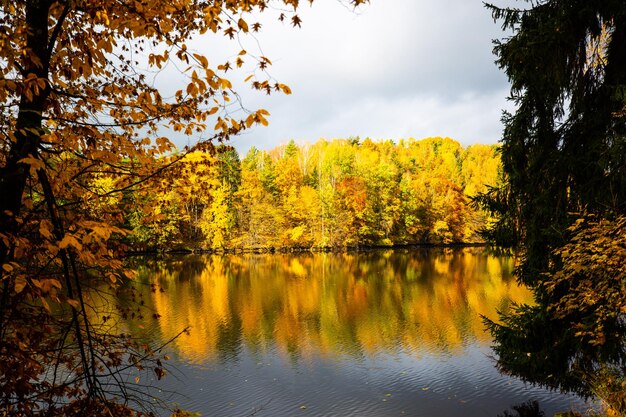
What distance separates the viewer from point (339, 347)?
15.5m

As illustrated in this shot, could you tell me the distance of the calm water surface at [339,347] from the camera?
11180 mm

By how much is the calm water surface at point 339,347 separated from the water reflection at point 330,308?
0.06 m

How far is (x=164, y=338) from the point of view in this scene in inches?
637

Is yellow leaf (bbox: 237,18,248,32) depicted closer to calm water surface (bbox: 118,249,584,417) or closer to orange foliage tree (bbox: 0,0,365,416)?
orange foliage tree (bbox: 0,0,365,416)

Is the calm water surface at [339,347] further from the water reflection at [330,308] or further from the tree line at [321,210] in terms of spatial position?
the tree line at [321,210]

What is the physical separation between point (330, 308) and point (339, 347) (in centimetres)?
594

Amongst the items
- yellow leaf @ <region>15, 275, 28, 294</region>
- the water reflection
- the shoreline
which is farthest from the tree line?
yellow leaf @ <region>15, 275, 28, 294</region>

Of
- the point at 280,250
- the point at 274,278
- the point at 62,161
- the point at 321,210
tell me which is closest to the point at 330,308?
the point at 274,278

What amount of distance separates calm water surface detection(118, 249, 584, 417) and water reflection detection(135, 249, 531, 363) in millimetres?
56

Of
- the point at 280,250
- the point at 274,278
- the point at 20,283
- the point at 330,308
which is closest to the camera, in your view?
the point at 20,283

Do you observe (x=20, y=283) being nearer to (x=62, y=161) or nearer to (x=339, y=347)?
(x=62, y=161)

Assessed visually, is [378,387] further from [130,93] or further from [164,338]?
[130,93]

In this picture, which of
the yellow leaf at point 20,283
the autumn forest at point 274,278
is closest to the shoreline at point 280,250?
the autumn forest at point 274,278

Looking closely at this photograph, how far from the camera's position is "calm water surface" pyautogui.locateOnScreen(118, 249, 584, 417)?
1118cm
